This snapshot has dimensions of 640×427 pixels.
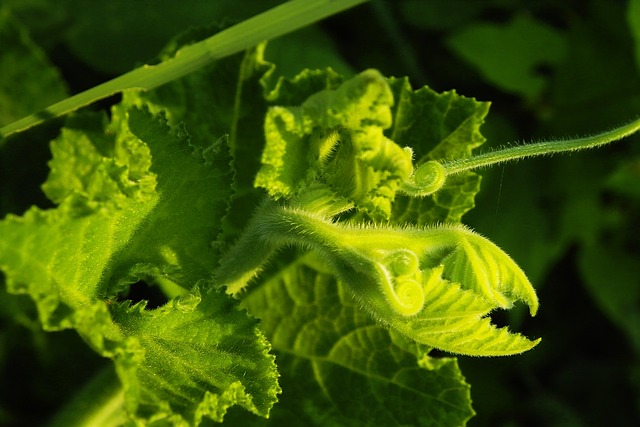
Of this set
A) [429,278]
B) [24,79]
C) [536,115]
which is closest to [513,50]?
[536,115]

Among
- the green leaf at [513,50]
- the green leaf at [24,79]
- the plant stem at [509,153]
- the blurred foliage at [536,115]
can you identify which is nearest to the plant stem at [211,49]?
the plant stem at [509,153]

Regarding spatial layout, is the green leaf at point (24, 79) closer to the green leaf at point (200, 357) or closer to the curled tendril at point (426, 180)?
the green leaf at point (200, 357)

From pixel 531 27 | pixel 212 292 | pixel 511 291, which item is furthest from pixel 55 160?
pixel 531 27

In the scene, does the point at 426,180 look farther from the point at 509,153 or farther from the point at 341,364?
the point at 341,364

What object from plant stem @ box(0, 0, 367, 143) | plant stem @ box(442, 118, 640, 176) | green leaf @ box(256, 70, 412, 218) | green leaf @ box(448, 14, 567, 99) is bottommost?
plant stem @ box(442, 118, 640, 176)

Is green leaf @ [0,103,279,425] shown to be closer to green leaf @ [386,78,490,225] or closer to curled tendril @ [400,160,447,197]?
curled tendril @ [400,160,447,197]

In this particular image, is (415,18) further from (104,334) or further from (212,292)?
(104,334)

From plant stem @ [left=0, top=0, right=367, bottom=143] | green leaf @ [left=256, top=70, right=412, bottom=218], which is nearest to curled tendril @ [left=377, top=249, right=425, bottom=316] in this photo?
green leaf @ [left=256, top=70, right=412, bottom=218]
